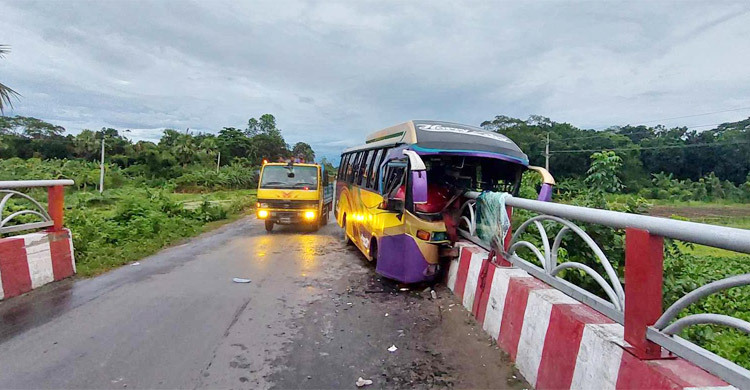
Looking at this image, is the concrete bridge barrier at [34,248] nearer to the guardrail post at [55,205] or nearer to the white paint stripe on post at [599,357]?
the guardrail post at [55,205]

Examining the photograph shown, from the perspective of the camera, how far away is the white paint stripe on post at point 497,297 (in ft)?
14.2

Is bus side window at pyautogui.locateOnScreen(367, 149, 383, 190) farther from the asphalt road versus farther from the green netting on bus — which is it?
the green netting on bus

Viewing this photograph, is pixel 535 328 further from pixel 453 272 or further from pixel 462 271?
pixel 453 272

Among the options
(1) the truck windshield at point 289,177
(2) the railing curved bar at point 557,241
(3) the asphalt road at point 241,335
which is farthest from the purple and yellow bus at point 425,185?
(1) the truck windshield at point 289,177

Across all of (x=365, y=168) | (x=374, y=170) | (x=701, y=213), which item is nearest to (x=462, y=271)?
(x=374, y=170)

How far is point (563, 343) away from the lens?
309cm

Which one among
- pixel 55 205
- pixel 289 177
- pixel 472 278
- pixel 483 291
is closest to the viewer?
pixel 483 291

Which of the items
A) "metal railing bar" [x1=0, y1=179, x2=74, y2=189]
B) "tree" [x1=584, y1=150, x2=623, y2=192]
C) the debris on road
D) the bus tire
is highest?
"tree" [x1=584, y1=150, x2=623, y2=192]

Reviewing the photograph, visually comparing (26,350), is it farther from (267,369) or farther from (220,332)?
(267,369)

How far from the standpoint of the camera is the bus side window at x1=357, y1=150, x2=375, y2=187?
8.95 metres

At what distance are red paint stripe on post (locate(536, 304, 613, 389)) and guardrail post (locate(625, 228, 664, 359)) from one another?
43 cm

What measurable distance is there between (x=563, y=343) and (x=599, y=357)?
0.42 m

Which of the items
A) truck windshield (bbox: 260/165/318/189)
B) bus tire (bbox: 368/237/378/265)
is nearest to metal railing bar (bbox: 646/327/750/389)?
bus tire (bbox: 368/237/378/265)

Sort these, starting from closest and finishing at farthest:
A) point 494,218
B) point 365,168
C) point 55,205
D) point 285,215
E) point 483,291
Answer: point 483,291 → point 494,218 → point 55,205 → point 365,168 → point 285,215
